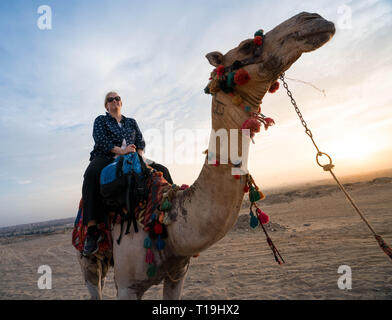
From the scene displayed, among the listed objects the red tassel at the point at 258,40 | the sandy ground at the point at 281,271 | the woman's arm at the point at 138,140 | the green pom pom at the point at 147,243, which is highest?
the red tassel at the point at 258,40

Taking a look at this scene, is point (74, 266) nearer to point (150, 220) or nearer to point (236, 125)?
point (150, 220)

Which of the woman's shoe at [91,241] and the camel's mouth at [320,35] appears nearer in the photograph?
the camel's mouth at [320,35]

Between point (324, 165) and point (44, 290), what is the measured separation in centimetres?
951

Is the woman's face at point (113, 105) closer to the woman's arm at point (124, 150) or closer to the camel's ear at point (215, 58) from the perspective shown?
the woman's arm at point (124, 150)

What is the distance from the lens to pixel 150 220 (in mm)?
2619

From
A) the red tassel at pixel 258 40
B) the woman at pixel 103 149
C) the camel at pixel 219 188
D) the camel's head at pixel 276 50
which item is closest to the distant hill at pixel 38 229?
the woman at pixel 103 149

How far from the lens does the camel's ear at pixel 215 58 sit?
242 centimetres

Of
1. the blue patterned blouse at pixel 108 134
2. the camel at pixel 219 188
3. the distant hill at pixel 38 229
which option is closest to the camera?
the camel at pixel 219 188

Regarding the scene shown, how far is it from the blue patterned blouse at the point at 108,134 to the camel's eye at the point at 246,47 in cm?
205

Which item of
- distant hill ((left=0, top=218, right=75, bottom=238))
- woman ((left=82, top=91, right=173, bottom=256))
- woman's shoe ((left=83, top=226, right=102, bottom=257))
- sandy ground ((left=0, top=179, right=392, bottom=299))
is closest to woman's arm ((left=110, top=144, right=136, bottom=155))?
woman ((left=82, top=91, right=173, bottom=256))

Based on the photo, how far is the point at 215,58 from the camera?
2.43 meters

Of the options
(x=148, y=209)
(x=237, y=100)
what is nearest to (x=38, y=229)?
(x=148, y=209)

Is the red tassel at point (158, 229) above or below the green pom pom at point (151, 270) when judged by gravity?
above

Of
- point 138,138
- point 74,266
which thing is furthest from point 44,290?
point 138,138
